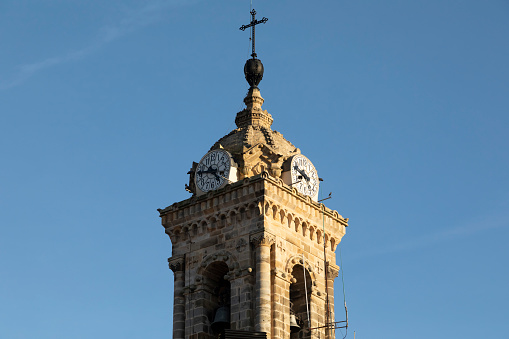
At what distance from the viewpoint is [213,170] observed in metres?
71.1

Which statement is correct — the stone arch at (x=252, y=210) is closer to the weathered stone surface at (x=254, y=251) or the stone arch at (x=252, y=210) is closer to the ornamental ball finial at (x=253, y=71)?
the weathered stone surface at (x=254, y=251)

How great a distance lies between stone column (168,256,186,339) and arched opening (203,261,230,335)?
56.4 inches

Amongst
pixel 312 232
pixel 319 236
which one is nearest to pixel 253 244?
pixel 312 232

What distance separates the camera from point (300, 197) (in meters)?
70.4

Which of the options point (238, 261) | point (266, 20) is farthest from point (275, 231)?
point (266, 20)

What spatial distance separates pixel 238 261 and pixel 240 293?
1.90 meters

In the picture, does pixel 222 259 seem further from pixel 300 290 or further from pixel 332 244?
pixel 332 244

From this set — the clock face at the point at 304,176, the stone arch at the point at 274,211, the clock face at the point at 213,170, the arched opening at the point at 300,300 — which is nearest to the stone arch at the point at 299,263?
the arched opening at the point at 300,300

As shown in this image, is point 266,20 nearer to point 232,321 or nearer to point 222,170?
point 222,170

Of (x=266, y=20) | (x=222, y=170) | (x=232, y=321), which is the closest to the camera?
(x=232, y=321)

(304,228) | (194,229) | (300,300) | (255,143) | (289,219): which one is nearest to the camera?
(289,219)

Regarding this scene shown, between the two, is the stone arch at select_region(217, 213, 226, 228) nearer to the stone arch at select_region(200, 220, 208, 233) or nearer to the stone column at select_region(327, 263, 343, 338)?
the stone arch at select_region(200, 220, 208, 233)

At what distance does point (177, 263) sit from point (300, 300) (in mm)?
6959

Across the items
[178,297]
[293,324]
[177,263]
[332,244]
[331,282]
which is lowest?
[293,324]
